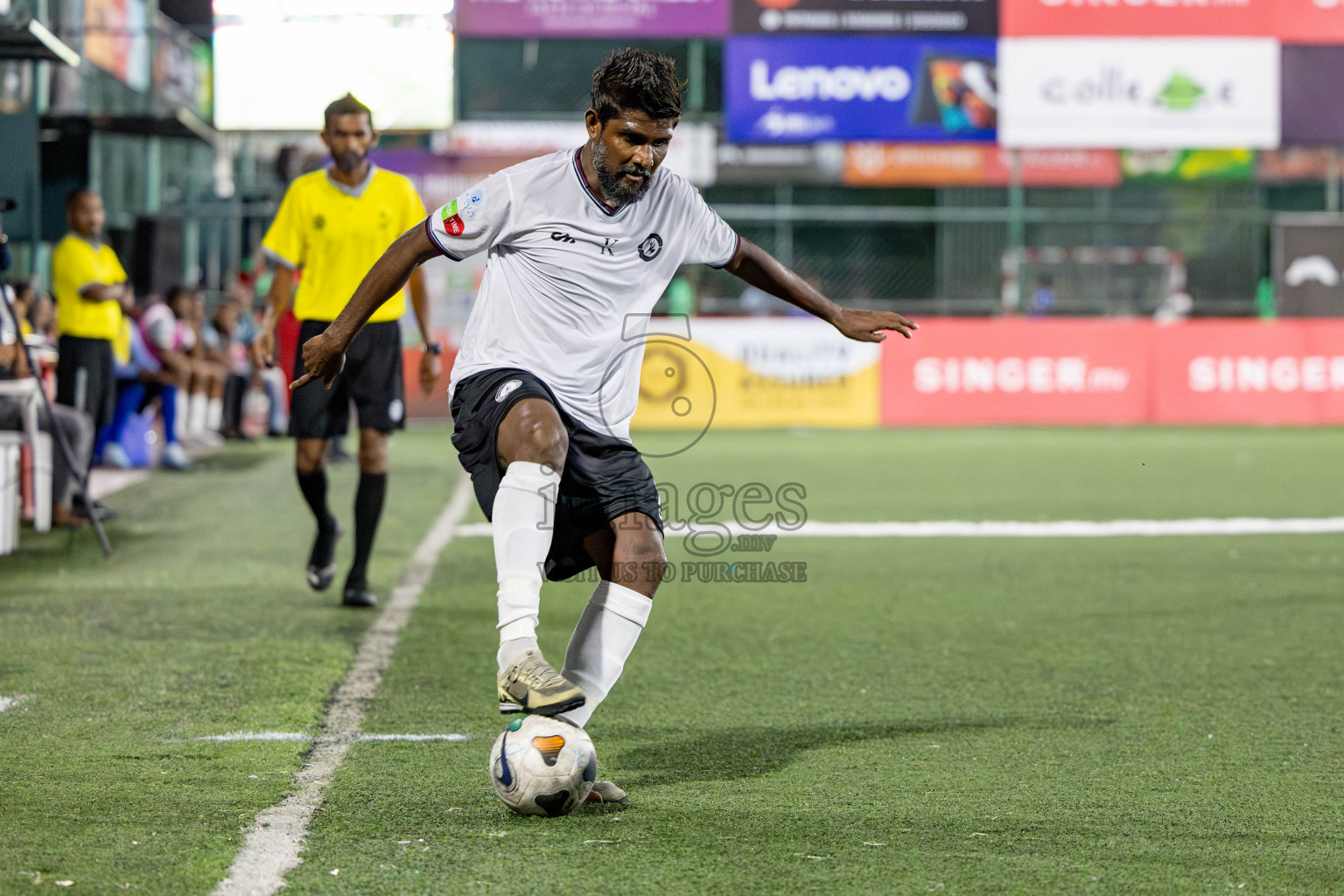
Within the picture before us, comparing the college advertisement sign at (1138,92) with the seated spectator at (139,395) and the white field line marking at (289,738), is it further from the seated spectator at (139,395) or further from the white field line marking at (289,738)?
the white field line marking at (289,738)

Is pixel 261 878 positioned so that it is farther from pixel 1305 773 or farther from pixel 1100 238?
pixel 1100 238

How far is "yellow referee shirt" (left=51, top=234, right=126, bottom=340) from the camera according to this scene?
989 centimetres

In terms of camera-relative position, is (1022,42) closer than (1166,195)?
Yes

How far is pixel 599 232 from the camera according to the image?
13.0 feet

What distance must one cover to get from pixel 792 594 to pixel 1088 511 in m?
4.00

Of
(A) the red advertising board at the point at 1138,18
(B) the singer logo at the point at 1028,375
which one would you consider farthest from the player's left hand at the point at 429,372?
(A) the red advertising board at the point at 1138,18

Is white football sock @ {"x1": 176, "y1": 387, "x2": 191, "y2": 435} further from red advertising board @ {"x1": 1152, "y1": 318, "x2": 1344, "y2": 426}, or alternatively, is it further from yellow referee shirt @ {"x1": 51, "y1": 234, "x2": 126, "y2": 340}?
red advertising board @ {"x1": 1152, "y1": 318, "x2": 1344, "y2": 426}

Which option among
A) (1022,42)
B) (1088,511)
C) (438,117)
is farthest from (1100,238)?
(1088,511)

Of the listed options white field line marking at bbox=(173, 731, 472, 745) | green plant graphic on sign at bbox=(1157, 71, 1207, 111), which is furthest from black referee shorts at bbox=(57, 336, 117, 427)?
green plant graphic on sign at bbox=(1157, 71, 1207, 111)

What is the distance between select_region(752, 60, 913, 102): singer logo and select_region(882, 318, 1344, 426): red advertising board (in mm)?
3242

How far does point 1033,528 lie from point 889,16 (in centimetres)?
1223

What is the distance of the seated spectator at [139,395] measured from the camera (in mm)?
13453

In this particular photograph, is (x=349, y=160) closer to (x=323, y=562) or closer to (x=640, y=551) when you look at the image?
(x=323, y=562)

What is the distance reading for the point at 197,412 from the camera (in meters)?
16.7
